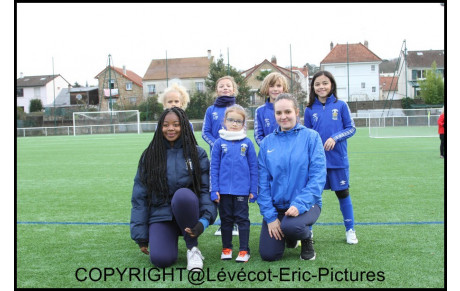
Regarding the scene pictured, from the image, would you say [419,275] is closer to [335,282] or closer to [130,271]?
[335,282]

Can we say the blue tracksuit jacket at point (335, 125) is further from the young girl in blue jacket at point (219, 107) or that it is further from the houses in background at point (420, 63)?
the houses in background at point (420, 63)

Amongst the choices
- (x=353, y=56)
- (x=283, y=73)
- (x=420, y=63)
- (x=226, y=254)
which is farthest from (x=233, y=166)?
(x=420, y=63)

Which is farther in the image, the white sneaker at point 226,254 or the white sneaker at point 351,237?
the white sneaker at point 351,237

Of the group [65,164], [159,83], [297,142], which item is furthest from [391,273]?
[159,83]

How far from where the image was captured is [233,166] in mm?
3965

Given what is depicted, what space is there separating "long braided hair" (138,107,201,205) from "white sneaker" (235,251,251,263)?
63 cm

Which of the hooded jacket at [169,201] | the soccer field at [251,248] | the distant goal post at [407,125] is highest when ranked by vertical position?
the distant goal post at [407,125]

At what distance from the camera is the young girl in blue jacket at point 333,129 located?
14.6 ft

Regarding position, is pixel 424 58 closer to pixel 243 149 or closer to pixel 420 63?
pixel 420 63

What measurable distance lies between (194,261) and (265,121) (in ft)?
5.59

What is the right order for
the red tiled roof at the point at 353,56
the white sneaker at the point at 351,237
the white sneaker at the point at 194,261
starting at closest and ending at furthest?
1. the white sneaker at the point at 194,261
2. the white sneaker at the point at 351,237
3. the red tiled roof at the point at 353,56

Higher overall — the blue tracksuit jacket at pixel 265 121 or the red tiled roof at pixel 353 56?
the red tiled roof at pixel 353 56

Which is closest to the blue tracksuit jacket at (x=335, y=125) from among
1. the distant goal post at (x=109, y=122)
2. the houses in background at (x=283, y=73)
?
the distant goal post at (x=109, y=122)

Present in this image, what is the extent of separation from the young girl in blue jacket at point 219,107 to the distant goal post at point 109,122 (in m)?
30.2
